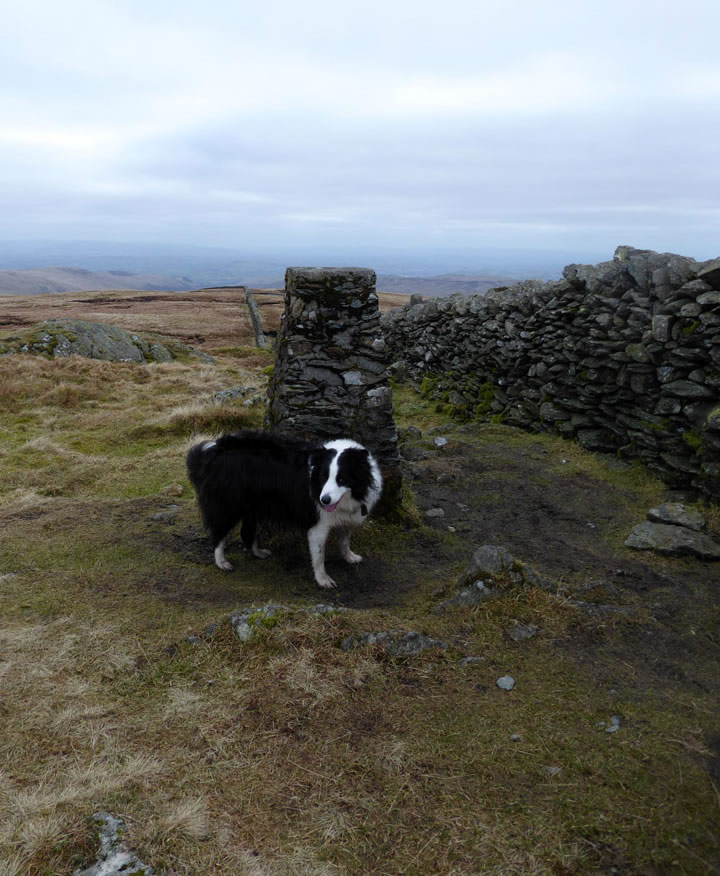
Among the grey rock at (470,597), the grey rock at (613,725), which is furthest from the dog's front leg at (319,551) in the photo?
the grey rock at (613,725)

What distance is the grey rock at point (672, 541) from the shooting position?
7.31 metres

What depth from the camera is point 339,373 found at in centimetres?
864

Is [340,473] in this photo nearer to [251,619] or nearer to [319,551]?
[319,551]

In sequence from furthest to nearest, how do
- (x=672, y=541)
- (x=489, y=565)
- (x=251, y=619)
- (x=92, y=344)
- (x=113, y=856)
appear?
(x=92, y=344)
(x=672, y=541)
(x=489, y=565)
(x=251, y=619)
(x=113, y=856)

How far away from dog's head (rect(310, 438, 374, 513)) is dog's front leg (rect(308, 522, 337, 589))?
0.31m

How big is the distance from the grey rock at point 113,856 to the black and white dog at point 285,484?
138 inches

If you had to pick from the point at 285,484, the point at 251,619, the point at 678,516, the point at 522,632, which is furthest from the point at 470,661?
the point at 678,516

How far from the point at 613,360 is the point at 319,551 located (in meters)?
7.20

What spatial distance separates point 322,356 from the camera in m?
8.63

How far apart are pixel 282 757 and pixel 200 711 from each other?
32.2 inches

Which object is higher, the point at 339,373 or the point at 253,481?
the point at 339,373

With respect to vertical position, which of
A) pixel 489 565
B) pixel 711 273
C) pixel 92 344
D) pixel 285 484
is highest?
pixel 711 273

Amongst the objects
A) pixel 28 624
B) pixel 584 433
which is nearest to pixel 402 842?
pixel 28 624

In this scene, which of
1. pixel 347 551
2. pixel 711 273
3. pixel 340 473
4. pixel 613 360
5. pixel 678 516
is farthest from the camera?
pixel 613 360
